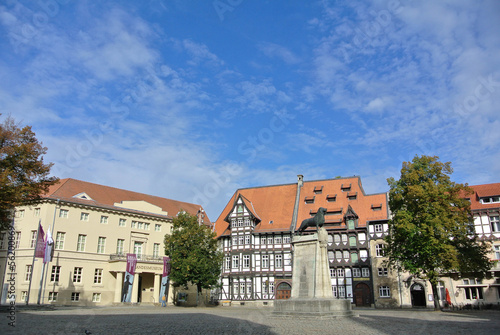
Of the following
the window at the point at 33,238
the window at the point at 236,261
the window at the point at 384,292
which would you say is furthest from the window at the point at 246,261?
the window at the point at 33,238

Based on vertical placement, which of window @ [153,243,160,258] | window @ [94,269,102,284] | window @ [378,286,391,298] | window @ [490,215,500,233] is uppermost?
window @ [490,215,500,233]

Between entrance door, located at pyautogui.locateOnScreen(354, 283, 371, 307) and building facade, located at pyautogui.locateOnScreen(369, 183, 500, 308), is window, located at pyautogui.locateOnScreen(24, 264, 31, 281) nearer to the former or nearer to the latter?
entrance door, located at pyautogui.locateOnScreen(354, 283, 371, 307)

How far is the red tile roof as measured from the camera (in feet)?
168

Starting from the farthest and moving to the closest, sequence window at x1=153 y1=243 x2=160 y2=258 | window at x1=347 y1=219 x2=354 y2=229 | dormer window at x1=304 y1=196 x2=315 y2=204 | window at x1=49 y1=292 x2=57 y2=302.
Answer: dormer window at x1=304 y1=196 x2=315 y2=204
window at x1=153 y1=243 x2=160 y2=258
window at x1=347 y1=219 x2=354 y2=229
window at x1=49 y1=292 x2=57 y2=302

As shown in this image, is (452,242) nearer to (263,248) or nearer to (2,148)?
(263,248)

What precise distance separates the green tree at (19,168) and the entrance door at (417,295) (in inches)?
1581

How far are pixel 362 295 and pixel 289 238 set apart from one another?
11258mm

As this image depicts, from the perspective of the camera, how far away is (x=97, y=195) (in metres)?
49.3

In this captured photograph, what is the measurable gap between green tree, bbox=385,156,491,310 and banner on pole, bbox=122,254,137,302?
28.2m

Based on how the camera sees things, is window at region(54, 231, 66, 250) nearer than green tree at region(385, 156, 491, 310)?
No

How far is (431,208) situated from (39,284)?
38293 mm

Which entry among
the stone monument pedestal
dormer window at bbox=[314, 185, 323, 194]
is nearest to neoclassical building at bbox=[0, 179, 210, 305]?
dormer window at bbox=[314, 185, 323, 194]

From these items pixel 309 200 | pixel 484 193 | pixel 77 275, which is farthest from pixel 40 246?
pixel 484 193

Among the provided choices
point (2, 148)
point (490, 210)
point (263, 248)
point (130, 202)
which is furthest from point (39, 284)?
point (490, 210)
